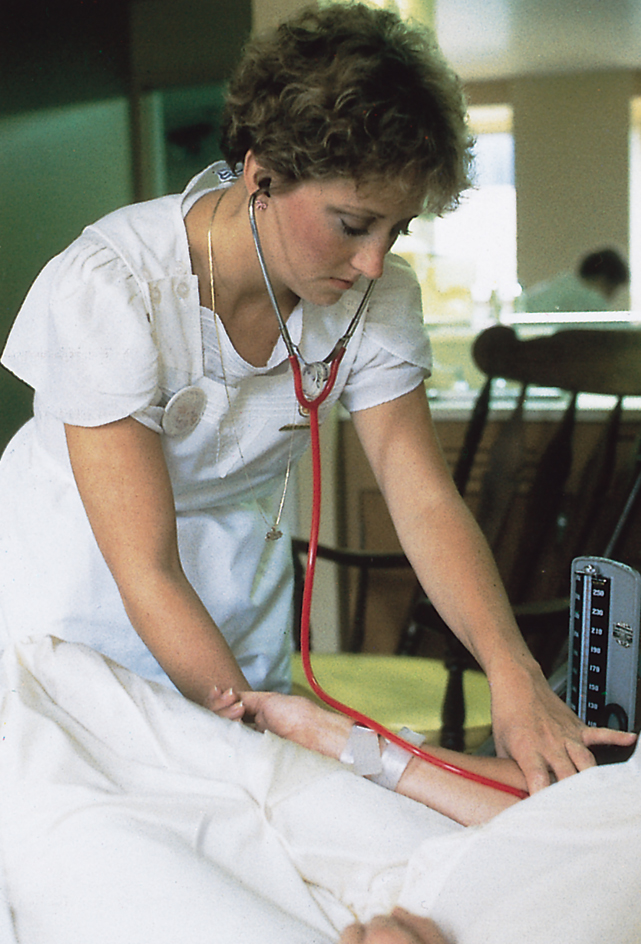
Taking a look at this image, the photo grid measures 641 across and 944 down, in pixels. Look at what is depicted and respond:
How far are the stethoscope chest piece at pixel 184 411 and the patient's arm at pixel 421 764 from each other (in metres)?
0.26

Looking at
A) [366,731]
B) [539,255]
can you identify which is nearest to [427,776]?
[366,731]

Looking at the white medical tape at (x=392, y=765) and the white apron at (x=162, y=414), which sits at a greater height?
the white apron at (x=162, y=414)

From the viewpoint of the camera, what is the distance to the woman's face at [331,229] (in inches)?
30.3

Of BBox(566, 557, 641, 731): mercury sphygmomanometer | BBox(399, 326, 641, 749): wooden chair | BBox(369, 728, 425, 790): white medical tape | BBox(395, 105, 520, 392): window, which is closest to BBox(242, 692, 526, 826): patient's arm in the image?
BBox(369, 728, 425, 790): white medical tape

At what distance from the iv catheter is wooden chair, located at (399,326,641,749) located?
0.23m

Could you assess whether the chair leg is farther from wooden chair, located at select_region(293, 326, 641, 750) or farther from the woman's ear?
the woman's ear

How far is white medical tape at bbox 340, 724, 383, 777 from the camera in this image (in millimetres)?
805

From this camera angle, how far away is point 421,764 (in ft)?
2.66

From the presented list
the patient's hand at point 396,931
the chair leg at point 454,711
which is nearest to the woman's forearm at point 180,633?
the patient's hand at point 396,931

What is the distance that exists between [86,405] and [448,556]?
41 cm

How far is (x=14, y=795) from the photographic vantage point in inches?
28.5

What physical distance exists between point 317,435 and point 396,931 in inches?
16.9

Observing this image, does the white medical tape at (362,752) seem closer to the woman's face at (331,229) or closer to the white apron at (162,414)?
the white apron at (162,414)

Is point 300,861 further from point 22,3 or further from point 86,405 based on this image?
point 22,3
